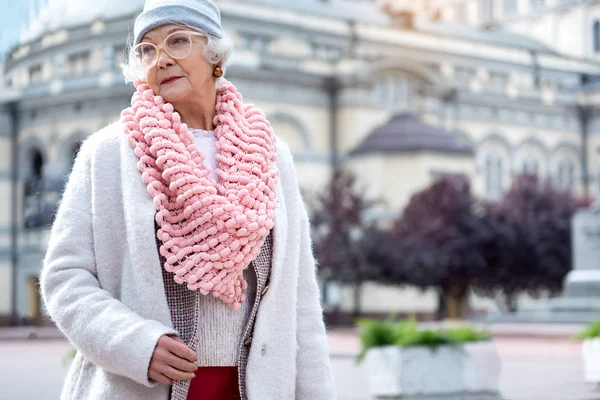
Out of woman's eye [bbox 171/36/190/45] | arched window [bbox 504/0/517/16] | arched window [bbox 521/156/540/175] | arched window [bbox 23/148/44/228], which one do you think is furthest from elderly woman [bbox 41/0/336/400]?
arched window [bbox 504/0/517/16]

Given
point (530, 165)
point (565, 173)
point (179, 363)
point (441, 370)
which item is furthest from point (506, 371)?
point (565, 173)

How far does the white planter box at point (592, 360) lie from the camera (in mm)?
11688

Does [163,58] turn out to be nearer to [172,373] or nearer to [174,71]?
[174,71]

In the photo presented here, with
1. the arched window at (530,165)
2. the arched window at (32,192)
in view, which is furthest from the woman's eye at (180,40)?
the arched window at (530,165)

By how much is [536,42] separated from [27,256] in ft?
94.6

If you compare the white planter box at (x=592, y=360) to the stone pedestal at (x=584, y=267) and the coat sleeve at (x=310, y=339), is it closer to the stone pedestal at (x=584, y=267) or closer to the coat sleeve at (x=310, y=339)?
the coat sleeve at (x=310, y=339)

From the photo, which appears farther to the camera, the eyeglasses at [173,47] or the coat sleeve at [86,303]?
the eyeglasses at [173,47]

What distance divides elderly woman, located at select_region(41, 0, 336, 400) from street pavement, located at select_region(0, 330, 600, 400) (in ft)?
25.2

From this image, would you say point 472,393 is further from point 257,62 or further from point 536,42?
point 536,42

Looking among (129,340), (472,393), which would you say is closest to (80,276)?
(129,340)

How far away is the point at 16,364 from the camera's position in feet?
70.9

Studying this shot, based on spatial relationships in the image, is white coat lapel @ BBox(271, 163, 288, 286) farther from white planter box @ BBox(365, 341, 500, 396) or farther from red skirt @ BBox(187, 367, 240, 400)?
white planter box @ BBox(365, 341, 500, 396)

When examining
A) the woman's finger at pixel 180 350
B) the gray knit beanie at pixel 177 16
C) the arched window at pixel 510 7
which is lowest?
the woman's finger at pixel 180 350

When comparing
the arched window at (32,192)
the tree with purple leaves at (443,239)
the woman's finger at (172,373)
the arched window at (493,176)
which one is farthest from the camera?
the arched window at (493,176)
